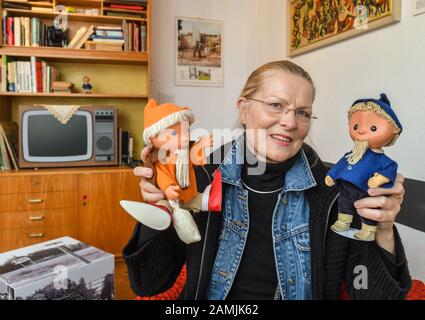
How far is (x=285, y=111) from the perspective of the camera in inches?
35.8

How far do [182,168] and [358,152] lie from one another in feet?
1.26

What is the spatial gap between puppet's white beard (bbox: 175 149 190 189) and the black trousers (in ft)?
1.13

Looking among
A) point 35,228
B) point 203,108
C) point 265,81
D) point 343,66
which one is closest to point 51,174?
point 35,228

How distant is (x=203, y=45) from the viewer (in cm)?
303

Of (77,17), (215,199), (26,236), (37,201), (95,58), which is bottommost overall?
(26,236)

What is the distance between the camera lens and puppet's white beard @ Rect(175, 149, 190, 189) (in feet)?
2.46

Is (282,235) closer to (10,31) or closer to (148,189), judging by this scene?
(148,189)

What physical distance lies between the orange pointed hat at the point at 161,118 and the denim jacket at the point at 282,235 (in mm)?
311

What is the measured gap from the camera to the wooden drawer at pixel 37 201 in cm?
228

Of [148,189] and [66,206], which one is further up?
[148,189]

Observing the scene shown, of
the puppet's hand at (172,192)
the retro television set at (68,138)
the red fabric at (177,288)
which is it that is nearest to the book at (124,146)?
the retro television set at (68,138)

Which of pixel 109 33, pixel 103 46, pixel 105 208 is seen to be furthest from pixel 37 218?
pixel 109 33
